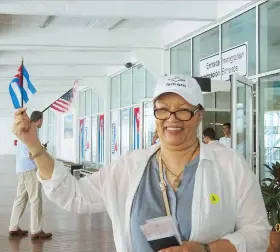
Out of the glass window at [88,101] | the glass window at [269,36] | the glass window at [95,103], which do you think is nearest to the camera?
the glass window at [269,36]

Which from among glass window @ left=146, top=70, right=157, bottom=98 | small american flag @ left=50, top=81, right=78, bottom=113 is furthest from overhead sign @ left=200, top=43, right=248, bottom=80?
glass window @ left=146, top=70, right=157, bottom=98

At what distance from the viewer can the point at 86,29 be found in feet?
32.2

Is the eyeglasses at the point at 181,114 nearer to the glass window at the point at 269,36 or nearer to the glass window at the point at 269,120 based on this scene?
the glass window at the point at 269,120

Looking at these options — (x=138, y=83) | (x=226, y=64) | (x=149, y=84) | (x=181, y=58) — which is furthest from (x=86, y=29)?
(x=226, y=64)

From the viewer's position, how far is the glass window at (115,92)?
46.3 feet

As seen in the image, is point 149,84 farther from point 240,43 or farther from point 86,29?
point 240,43

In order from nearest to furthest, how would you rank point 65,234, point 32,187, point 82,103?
point 32,187
point 65,234
point 82,103

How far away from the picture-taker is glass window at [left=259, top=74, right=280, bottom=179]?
6.15 metres

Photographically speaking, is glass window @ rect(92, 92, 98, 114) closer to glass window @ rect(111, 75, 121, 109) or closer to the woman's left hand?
glass window @ rect(111, 75, 121, 109)

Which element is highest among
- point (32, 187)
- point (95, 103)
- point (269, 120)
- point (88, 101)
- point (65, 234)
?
point (88, 101)

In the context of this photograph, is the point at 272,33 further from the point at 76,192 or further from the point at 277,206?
the point at 76,192

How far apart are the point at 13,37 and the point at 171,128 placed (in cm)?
854

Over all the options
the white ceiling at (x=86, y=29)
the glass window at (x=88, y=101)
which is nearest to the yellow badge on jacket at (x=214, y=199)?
the white ceiling at (x=86, y=29)

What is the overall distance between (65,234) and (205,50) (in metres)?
4.09
